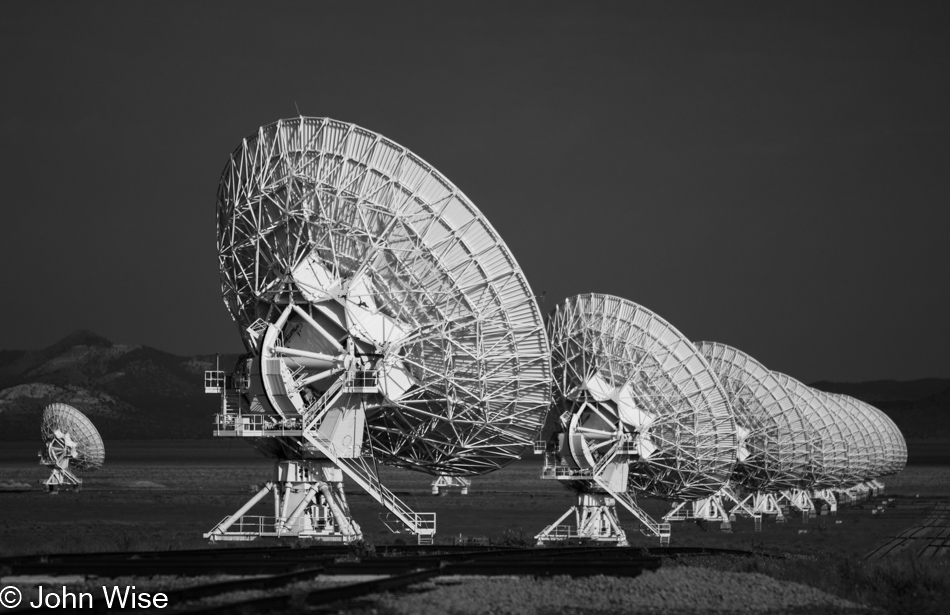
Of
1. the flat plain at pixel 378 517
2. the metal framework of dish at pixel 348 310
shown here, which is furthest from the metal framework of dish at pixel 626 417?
the metal framework of dish at pixel 348 310

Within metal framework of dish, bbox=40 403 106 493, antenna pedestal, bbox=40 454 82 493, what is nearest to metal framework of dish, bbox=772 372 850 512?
metal framework of dish, bbox=40 403 106 493

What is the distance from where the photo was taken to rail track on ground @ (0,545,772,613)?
2219 cm

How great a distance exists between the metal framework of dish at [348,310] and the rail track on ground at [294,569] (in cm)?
761

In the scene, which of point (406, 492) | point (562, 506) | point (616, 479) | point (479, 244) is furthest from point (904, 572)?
point (406, 492)

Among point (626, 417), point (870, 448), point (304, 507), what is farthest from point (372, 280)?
point (870, 448)

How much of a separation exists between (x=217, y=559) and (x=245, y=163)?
55.2 feet

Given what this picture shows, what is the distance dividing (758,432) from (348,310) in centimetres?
4338

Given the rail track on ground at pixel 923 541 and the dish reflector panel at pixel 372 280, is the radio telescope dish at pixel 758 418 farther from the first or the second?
the dish reflector panel at pixel 372 280

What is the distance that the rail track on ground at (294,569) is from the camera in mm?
22188

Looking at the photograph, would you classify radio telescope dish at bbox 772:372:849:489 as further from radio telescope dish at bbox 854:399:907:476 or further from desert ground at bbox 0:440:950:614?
radio telescope dish at bbox 854:399:907:476

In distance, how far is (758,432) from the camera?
7656cm

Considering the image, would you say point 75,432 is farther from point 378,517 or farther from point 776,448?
point 776,448

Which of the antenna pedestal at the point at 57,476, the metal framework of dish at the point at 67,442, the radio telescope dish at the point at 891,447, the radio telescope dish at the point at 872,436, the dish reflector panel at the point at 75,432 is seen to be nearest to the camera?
the antenna pedestal at the point at 57,476

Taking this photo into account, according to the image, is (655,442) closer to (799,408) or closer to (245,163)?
(245,163)
